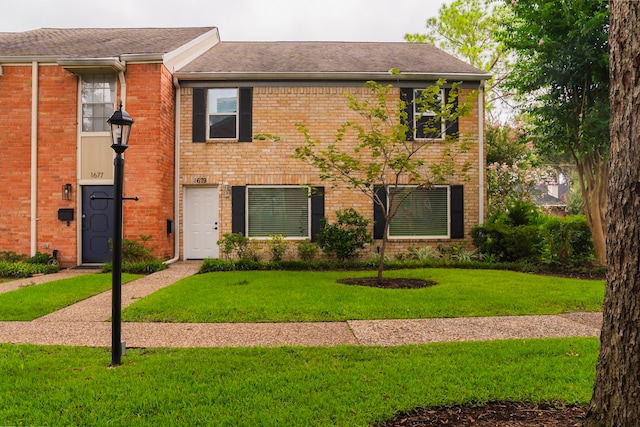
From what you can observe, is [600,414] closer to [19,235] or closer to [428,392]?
[428,392]

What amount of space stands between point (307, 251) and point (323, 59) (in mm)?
6186

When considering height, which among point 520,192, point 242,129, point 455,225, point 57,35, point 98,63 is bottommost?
point 455,225

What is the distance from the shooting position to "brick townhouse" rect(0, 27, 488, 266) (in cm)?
1110

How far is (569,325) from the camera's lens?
548 cm

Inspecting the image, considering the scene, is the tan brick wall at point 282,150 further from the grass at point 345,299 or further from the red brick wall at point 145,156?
the grass at point 345,299

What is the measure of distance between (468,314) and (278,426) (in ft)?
13.3

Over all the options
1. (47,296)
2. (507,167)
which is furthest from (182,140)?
(507,167)

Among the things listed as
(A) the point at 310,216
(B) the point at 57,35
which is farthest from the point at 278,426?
(B) the point at 57,35

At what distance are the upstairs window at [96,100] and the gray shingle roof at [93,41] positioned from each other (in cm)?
62

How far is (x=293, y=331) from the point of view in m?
5.23

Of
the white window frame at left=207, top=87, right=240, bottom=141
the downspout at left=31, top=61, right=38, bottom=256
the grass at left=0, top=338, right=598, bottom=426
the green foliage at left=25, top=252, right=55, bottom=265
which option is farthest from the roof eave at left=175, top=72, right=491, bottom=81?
the grass at left=0, top=338, right=598, bottom=426

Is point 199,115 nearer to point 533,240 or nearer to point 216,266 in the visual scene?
point 216,266

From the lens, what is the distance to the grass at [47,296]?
6.21 metres

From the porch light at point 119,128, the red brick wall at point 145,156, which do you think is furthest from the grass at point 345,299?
the red brick wall at point 145,156
